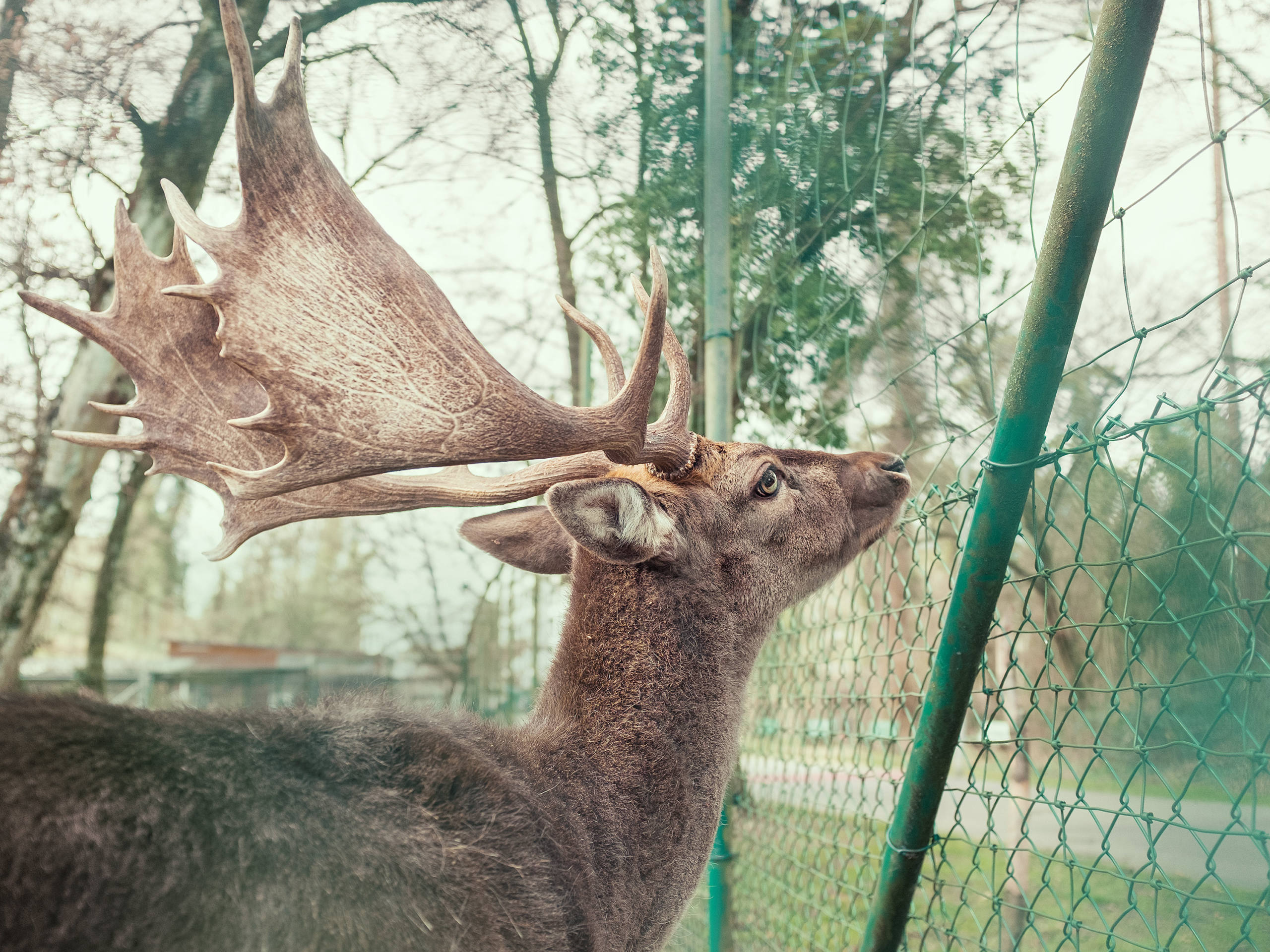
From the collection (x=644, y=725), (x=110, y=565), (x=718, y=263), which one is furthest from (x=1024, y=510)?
(x=110, y=565)

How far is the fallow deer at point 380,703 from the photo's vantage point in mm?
1402

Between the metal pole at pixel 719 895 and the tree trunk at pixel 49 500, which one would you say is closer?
the metal pole at pixel 719 895

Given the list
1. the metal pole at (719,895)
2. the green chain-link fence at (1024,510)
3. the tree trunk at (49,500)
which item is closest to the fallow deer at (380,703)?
the green chain-link fence at (1024,510)

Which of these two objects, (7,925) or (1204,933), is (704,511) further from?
(7,925)

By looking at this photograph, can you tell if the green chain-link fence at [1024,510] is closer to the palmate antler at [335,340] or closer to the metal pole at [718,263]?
the metal pole at [718,263]

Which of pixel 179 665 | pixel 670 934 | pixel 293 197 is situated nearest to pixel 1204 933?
pixel 670 934

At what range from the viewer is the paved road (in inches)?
53.2

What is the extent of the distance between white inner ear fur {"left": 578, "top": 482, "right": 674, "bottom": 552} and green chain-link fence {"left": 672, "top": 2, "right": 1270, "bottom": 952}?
31.1 inches

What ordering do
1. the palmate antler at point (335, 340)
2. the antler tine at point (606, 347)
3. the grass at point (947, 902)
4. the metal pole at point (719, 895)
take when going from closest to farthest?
the grass at point (947, 902) < the palmate antler at point (335, 340) < the antler tine at point (606, 347) < the metal pole at point (719, 895)

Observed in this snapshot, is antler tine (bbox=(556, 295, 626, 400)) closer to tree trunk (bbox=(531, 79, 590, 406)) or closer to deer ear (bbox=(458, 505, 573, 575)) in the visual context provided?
deer ear (bbox=(458, 505, 573, 575))

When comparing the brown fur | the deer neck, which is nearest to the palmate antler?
the brown fur

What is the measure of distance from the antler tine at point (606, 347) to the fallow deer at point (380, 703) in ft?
0.05

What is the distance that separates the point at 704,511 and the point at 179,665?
16.4m

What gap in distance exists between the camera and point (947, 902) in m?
4.72
